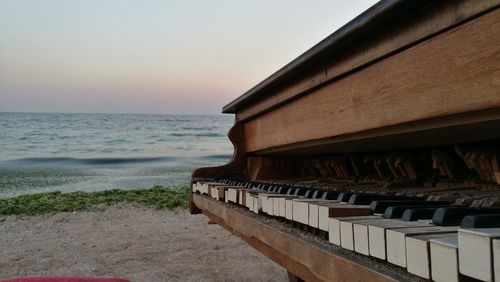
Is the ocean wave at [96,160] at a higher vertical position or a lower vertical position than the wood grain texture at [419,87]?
higher

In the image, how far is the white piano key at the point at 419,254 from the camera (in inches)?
26.9

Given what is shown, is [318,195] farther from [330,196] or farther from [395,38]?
[395,38]

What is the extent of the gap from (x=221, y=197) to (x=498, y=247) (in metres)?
1.71

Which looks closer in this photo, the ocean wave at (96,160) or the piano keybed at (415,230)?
the piano keybed at (415,230)

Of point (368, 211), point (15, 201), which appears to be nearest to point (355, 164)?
point (368, 211)

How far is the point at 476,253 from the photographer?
1.95 feet

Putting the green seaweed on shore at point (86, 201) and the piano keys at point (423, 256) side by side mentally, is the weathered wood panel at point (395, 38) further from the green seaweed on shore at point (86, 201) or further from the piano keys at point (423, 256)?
the green seaweed on shore at point (86, 201)

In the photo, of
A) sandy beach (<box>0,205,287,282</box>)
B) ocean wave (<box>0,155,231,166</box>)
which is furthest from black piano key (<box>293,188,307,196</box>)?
ocean wave (<box>0,155,231,166</box>)

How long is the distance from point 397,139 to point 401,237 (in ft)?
2.79

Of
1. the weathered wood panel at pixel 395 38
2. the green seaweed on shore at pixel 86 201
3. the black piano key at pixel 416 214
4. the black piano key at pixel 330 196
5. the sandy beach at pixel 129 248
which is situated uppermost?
the weathered wood panel at pixel 395 38

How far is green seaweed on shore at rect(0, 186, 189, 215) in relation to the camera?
8.05 meters

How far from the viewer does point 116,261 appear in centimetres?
519

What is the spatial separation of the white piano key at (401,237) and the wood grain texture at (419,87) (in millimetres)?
275

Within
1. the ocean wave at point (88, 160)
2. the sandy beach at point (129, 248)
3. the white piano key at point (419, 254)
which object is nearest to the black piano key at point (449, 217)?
the white piano key at point (419, 254)
